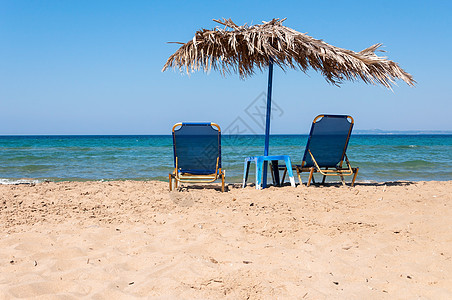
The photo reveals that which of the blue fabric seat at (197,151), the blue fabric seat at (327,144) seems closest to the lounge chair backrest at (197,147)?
the blue fabric seat at (197,151)

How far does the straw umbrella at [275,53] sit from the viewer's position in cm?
524

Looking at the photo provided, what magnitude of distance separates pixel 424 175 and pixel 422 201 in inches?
245

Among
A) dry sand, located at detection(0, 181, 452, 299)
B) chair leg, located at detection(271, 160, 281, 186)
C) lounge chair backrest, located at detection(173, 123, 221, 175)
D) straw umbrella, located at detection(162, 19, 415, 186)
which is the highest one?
straw umbrella, located at detection(162, 19, 415, 186)

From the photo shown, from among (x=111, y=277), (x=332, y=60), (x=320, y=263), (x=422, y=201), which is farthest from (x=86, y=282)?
(x=332, y=60)

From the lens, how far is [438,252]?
281cm

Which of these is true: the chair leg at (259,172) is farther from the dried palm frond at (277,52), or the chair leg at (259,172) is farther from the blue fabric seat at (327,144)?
the dried palm frond at (277,52)

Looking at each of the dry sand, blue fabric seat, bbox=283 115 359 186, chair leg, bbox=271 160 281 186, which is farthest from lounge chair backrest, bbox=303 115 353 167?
the dry sand

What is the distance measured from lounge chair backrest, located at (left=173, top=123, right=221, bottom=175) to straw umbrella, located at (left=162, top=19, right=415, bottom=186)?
92cm

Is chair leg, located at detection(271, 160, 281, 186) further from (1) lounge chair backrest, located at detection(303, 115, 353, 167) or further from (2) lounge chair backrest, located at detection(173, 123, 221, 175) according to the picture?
(2) lounge chair backrest, located at detection(173, 123, 221, 175)

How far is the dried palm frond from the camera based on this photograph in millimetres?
5238

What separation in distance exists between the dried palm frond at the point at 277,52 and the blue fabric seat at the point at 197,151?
3.29 ft

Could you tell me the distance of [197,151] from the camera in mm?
5930

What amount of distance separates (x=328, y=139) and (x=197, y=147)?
2.19 m

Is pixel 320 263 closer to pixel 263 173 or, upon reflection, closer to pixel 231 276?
pixel 231 276
